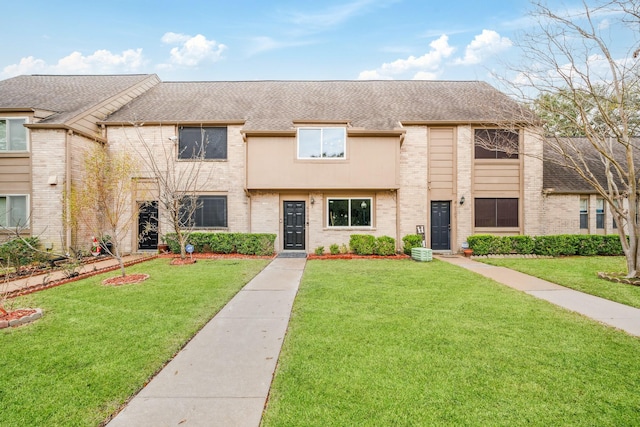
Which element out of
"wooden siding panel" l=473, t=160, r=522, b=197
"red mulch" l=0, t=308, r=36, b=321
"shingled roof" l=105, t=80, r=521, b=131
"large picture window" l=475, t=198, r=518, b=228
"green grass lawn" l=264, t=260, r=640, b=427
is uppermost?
"shingled roof" l=105, t=80, r=521, b=131

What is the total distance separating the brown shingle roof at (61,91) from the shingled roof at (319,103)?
4.07 feet

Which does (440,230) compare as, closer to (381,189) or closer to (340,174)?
(381,189)

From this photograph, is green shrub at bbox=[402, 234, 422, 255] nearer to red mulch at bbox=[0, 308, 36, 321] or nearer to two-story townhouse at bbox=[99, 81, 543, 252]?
two-story townhouse at bbox=[99, 81, 543, 252]

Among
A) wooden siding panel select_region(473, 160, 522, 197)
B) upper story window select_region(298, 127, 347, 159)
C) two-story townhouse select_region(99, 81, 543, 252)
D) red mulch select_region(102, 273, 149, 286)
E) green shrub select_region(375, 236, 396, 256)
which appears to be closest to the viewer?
red mulch select_region(102, 273, 149, 286)

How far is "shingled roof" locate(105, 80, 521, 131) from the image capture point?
1290 cm

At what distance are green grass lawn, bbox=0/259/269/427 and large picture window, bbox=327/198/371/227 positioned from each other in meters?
6.31

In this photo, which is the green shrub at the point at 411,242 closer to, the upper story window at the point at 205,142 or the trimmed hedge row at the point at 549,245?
the trimmed hedge row at the point at 549,245

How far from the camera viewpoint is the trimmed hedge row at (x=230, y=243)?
1180 centimetres

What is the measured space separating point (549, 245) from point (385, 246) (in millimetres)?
6869

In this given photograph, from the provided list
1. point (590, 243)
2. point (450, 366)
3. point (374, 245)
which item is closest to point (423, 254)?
point (374, 245)

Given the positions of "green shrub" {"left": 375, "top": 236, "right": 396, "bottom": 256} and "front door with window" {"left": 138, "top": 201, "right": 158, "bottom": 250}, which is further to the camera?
"front door with window" {"left": 138, "top": 201, "right": 158, "bottom": 250}

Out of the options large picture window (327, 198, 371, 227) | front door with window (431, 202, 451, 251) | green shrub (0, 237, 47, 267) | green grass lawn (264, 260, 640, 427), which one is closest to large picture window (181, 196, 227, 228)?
large picture window (327, 198, 371, 227)

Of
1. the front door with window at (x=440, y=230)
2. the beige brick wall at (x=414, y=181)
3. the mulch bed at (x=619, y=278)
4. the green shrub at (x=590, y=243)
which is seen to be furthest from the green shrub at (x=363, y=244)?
the green shrub at (x=590, y=243)

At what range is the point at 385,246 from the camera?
11727 mm
